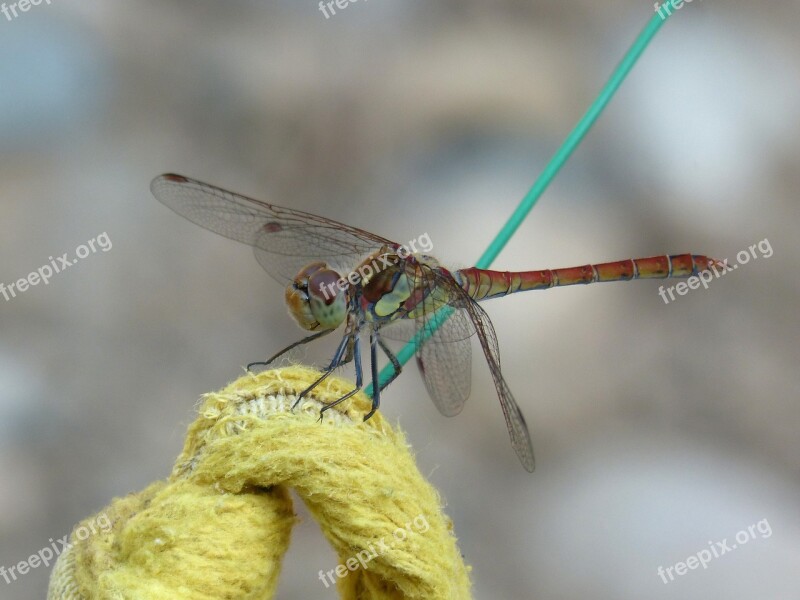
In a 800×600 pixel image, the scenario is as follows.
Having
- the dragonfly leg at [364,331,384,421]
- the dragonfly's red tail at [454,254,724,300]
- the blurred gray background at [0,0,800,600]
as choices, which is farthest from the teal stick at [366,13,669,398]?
the blurred gray background at [0,0,800,600]

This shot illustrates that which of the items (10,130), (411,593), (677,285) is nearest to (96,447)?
(10,130)

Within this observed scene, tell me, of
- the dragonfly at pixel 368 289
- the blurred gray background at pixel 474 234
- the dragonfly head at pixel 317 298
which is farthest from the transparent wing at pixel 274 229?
the blurred gray background at pixel 474 234

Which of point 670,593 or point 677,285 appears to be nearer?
point 670,593

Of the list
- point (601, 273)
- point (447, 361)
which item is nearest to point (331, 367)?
point (447, 361)

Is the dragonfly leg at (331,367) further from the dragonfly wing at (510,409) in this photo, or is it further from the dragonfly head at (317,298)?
the dragonfly wing at (510,409)

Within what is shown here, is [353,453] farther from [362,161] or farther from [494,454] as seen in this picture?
[362,161]
